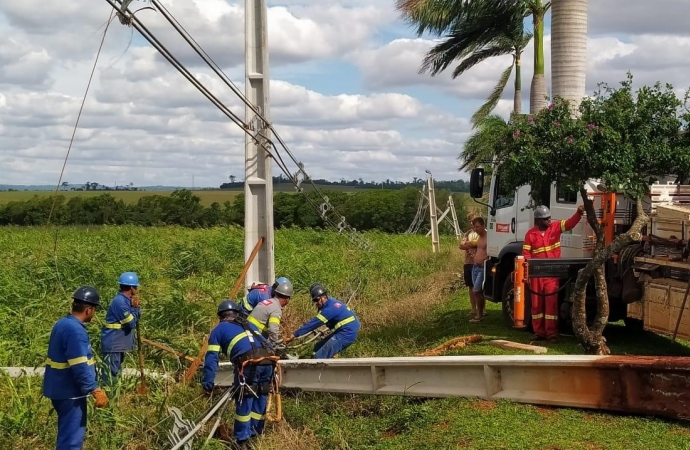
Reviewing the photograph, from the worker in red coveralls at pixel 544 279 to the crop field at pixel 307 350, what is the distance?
0.34 m

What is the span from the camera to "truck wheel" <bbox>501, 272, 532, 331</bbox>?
10.1 meters

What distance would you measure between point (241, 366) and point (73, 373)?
5.55ft

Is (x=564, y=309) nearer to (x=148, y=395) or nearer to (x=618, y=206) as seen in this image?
(x=618, y=206)

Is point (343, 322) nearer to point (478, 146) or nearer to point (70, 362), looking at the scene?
point (70, 362)

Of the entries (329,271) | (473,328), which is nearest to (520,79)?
(329,271)

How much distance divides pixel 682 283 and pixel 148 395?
19.7ft

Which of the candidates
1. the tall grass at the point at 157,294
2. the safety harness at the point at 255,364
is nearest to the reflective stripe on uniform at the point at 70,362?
the tall grass at the point at 157,294

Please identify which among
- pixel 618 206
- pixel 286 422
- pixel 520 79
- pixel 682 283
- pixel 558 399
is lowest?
pixel 286 422

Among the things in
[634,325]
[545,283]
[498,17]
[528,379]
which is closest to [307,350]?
[545,283]

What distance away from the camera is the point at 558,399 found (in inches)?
275

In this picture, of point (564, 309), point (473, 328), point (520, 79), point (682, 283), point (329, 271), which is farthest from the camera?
point (520, 79)

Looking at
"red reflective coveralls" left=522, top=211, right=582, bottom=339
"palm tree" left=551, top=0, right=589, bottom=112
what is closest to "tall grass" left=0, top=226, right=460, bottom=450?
"red reflective coveralls" left=522, top=211, right=582, bottom=339

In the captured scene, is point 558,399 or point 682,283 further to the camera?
point 682,283

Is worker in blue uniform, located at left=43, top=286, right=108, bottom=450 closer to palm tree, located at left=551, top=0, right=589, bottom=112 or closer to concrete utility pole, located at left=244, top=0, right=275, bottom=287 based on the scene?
concrete utility pole, located at left=244, top=0, right=275, bottom=287
